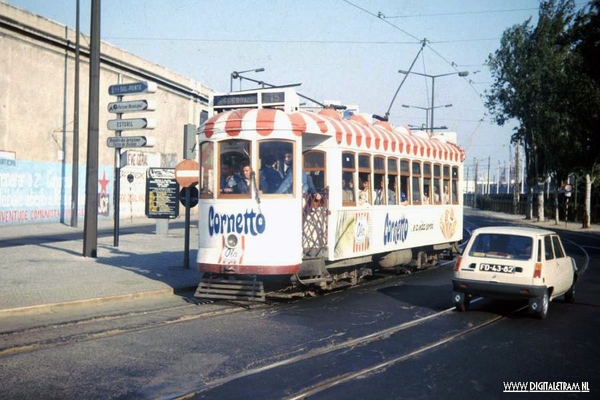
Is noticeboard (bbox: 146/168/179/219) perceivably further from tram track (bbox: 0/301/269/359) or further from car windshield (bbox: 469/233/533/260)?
car windshield (bbox: 469/233/533/260)

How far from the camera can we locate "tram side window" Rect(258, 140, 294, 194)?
11.9m

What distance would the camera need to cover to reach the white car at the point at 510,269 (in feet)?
36.0

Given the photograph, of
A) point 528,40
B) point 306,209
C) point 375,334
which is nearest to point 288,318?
point 375,334

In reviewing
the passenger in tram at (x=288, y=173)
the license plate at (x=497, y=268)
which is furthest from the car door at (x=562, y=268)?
the passenger in tram at (x=288, y=173)

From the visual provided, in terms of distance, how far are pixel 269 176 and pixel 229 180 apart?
2.40 feet

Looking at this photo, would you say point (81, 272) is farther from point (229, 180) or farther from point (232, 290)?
point (229, 180)

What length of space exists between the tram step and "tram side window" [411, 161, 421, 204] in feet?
21.0

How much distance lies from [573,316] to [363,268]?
4658mm

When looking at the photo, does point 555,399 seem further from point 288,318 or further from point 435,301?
point 435,301

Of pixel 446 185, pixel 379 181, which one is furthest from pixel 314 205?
pixel 446 185

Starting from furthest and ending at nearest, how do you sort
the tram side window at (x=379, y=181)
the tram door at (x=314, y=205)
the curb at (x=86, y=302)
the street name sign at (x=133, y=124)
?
the street name sign at (x=133, y=124) → the tram side window at (x=379, y=181) → the tram door at (x=314, y=205) → the curb at (x=86, y=302)

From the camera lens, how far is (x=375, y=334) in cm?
948

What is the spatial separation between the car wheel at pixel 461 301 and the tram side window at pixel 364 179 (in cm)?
317

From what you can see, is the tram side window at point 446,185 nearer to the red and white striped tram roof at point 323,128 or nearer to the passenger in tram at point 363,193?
the red and white striped tram roof at point 323,128
